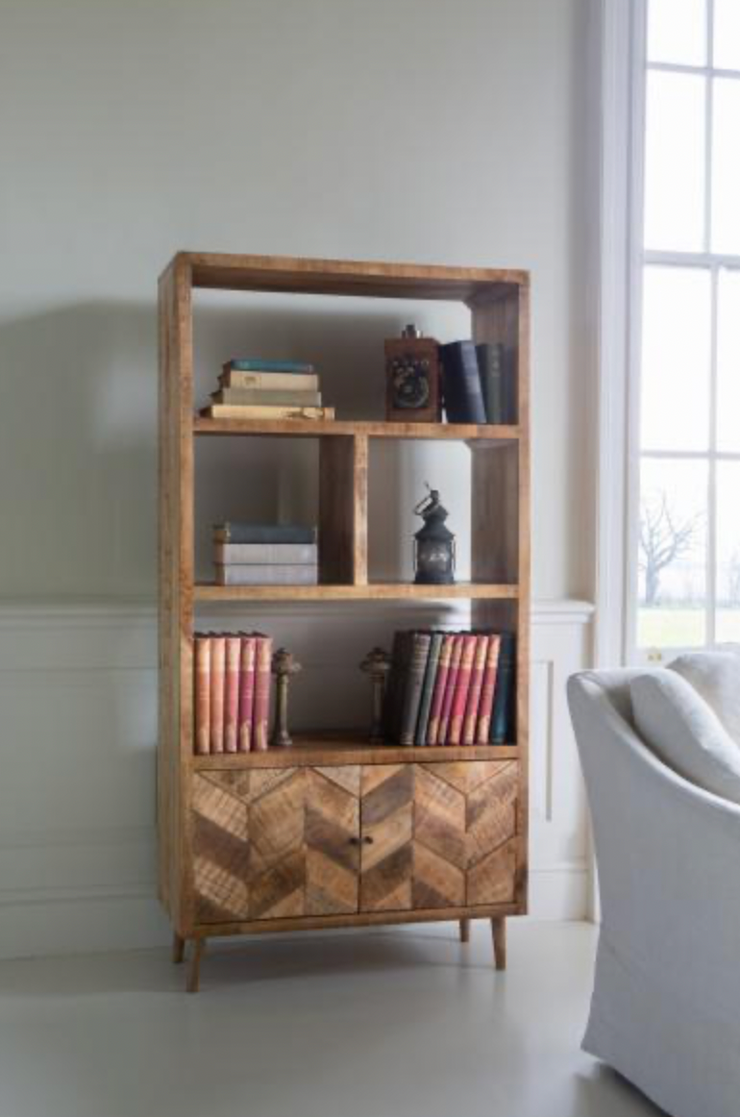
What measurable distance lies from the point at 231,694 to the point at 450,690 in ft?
1.87

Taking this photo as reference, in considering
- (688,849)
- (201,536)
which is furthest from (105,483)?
(688,849)

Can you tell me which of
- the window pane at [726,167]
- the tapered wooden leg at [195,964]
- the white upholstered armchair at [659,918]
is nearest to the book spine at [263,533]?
the white upholstered armchair at [659,918]

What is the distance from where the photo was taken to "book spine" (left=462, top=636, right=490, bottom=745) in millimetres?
3570

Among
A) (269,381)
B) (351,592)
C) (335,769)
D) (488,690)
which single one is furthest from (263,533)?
(488,690)

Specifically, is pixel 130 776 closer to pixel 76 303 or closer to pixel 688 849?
pixel 76 303

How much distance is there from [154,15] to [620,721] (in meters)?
2.28

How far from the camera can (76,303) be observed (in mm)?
3689

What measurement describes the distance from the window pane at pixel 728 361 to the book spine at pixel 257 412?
1.35 m

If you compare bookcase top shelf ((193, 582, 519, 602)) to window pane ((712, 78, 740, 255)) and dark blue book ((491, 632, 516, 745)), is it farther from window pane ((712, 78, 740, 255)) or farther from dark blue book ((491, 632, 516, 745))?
window pane ((712, 78, 740, 255))

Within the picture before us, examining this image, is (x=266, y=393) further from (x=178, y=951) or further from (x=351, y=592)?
(x=178, y=951)

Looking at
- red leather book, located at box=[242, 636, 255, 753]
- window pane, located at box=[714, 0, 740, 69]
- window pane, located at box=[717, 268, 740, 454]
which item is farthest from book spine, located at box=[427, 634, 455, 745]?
window pane, located at box=[714, 0, 740, 69]

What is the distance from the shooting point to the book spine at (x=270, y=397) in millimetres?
3412

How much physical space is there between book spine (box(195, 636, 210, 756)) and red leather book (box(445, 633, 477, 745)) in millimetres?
635

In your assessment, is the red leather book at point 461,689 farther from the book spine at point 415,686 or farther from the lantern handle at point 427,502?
the lantern handle at point 427,502
